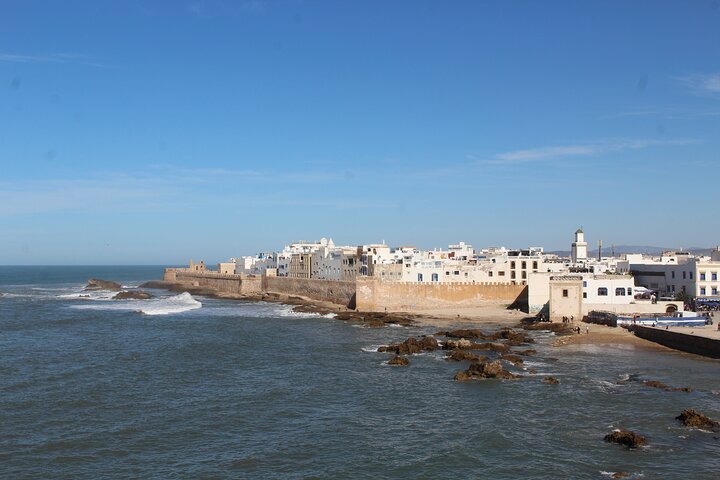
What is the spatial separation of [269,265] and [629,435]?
82884 mm

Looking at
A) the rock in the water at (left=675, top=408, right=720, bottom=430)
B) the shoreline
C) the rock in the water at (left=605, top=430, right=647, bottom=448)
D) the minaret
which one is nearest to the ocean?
the rock in the water at (left=605, top=430, right=647, bottom=448)

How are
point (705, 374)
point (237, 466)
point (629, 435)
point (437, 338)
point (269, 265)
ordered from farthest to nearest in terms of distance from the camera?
point (269, 265) < point (437, 338) < point (705, 374) < point (629, 435) < point (237, 466)

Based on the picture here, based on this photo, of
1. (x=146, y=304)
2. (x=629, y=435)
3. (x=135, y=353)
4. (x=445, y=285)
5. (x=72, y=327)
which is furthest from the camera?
(x=146, y=304)

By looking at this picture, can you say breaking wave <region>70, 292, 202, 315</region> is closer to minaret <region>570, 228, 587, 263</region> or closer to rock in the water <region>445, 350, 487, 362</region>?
rock in the water <region>445, 350, 487, 362</region>

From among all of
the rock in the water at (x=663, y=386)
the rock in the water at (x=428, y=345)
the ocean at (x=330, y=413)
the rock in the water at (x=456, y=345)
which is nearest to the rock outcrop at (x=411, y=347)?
the rock in the water at (x=428, y=345)

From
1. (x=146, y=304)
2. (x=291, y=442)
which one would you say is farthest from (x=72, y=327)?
(x=291, y=442)

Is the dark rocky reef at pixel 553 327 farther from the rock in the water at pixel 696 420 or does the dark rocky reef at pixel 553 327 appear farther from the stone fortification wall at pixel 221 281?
the stone fortification wall at pixel 221 281

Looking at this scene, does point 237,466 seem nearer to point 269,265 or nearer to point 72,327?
point 72,327

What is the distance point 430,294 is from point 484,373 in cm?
3277

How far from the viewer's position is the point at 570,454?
61.7ft

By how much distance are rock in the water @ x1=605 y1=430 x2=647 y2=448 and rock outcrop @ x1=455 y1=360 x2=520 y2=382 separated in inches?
361

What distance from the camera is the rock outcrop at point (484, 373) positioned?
95.1 feet

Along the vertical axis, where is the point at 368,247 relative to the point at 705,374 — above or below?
above

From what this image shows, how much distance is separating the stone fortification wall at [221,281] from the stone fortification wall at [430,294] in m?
32.7
